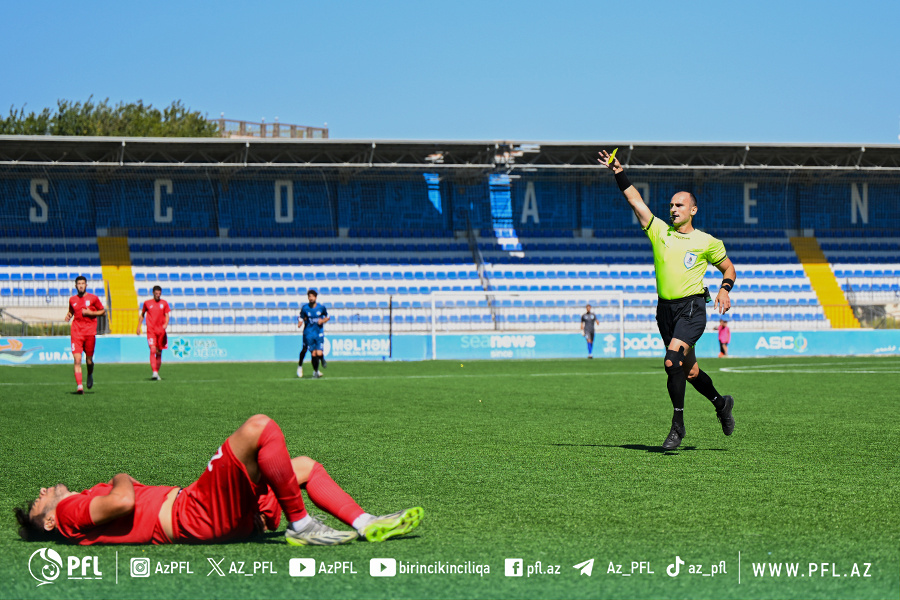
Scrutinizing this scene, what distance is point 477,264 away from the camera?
36.0 meters

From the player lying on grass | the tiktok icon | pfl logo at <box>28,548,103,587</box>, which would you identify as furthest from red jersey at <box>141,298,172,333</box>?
the tiktok icon

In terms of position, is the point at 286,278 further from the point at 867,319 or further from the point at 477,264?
the point at 867,319

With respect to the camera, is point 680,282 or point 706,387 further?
point 706,387

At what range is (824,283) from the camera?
3619cm

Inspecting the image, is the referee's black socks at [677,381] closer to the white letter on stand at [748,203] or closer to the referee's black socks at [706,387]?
the referee's black socks at [706,387]

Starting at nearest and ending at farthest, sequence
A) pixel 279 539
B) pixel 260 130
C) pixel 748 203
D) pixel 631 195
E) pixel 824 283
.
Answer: pixel 279 539, pixel 631 195, pixel 824 283, pixel 748 203, pixel 260 130

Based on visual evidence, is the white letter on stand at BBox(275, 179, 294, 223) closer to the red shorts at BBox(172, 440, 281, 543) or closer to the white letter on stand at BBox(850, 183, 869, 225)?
the white letter on stand at BBox(850, 183, 869, 225)

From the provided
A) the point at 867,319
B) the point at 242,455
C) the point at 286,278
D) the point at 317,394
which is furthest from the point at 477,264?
the point at 242,455

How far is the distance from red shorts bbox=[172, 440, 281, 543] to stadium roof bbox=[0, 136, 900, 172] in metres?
30.4

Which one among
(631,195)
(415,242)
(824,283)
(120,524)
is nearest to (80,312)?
(631,195)

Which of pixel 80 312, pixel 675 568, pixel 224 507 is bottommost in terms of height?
pixel 675 568

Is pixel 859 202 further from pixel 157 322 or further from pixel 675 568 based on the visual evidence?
pixel 675 568

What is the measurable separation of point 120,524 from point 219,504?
517 millimetres

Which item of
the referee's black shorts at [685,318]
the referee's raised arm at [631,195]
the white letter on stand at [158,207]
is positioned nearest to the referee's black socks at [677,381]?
the referee's black shorts at [685,318]
